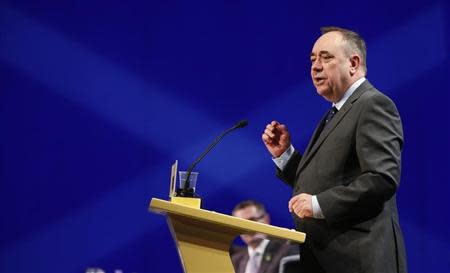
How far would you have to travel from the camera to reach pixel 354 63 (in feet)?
6.57

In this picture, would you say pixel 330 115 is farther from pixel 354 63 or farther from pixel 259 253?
pixel 259 253

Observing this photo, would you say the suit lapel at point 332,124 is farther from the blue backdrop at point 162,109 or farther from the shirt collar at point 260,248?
the blue backdrop at point 162,109

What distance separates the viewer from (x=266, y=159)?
3906mm

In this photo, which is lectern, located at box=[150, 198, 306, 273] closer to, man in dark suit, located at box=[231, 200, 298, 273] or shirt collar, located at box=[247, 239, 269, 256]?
man in dark suit, located at box=[231, 200, 298, 273]

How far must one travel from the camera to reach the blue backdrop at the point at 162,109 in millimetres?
3822

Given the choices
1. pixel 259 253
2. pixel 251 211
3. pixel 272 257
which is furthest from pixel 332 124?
pixel 251 211

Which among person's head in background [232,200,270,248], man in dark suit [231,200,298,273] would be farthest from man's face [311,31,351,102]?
person's head in background [232,200,270,248]

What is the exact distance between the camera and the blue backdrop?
3.82m

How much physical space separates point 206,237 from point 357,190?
42 cm

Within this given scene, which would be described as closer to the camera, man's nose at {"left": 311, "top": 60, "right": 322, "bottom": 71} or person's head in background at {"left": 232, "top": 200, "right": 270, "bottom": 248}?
man's nose at {"left": 311, "top": 60, "right": 322, "bottom": 71}

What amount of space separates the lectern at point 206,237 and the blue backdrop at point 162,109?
7.13 feet

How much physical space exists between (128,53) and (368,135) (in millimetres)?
2429

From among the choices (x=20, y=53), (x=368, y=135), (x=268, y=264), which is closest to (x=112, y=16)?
(x=20, y=53)

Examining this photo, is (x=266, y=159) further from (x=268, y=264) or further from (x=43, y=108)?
(x=43, y=108)
